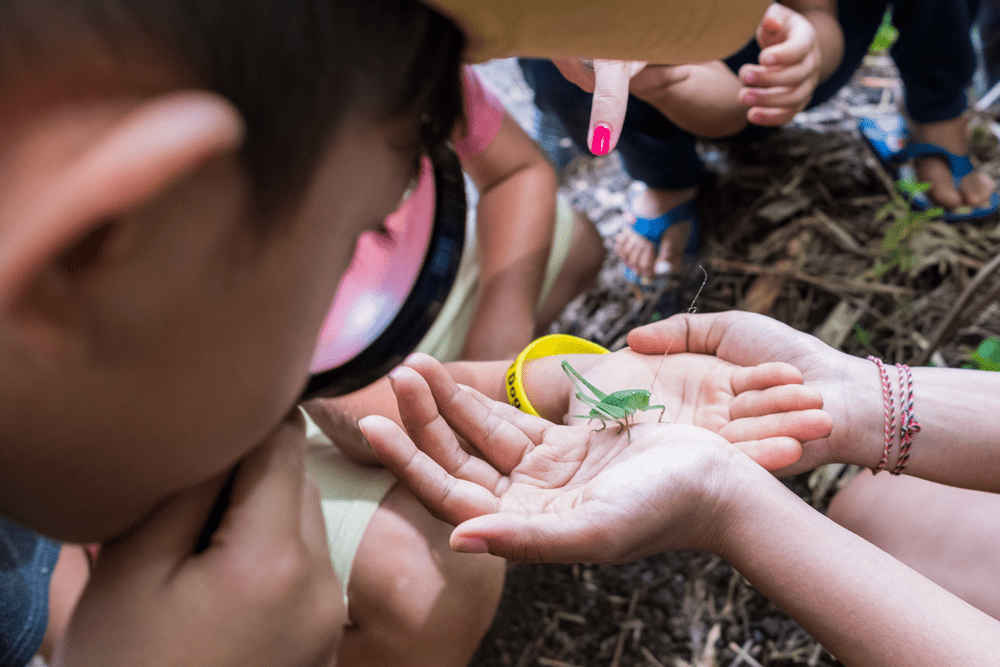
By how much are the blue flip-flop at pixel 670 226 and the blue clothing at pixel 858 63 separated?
0.07 meters

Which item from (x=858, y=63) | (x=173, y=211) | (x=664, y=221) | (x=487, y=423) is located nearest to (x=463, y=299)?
(x=487, y=423)

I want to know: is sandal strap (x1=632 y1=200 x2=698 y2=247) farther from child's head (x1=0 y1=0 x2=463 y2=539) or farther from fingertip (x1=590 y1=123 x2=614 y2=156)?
child's head (x1=0 y1=0 x2=463 y2=539)

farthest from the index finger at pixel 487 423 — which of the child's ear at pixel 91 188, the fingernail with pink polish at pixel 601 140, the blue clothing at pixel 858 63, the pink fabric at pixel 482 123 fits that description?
the blue clothing at pixel 858 63

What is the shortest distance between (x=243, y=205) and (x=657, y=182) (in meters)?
1.36

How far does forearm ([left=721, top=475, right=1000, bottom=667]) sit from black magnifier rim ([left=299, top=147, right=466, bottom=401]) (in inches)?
23.1

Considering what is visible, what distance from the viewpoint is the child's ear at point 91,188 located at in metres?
0.23

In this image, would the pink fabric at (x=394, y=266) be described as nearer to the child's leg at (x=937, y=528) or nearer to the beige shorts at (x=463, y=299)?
the beige shorts at (x=463, y=299)

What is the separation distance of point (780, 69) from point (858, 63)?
0.59 m

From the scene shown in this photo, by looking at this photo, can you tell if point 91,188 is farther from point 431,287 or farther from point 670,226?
point 670,226

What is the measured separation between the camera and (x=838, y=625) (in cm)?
65

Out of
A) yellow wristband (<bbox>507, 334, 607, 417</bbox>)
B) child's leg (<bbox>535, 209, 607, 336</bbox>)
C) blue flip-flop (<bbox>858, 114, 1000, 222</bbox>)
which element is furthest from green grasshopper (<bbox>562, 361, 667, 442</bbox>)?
blue flip-flop (<bbox>858, 114, 1000, 222</bbox>)

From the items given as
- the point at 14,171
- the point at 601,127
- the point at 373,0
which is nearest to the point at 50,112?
the point at 14,171

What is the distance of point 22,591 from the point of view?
0.66 meters

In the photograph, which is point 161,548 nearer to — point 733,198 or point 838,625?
point 838,625
